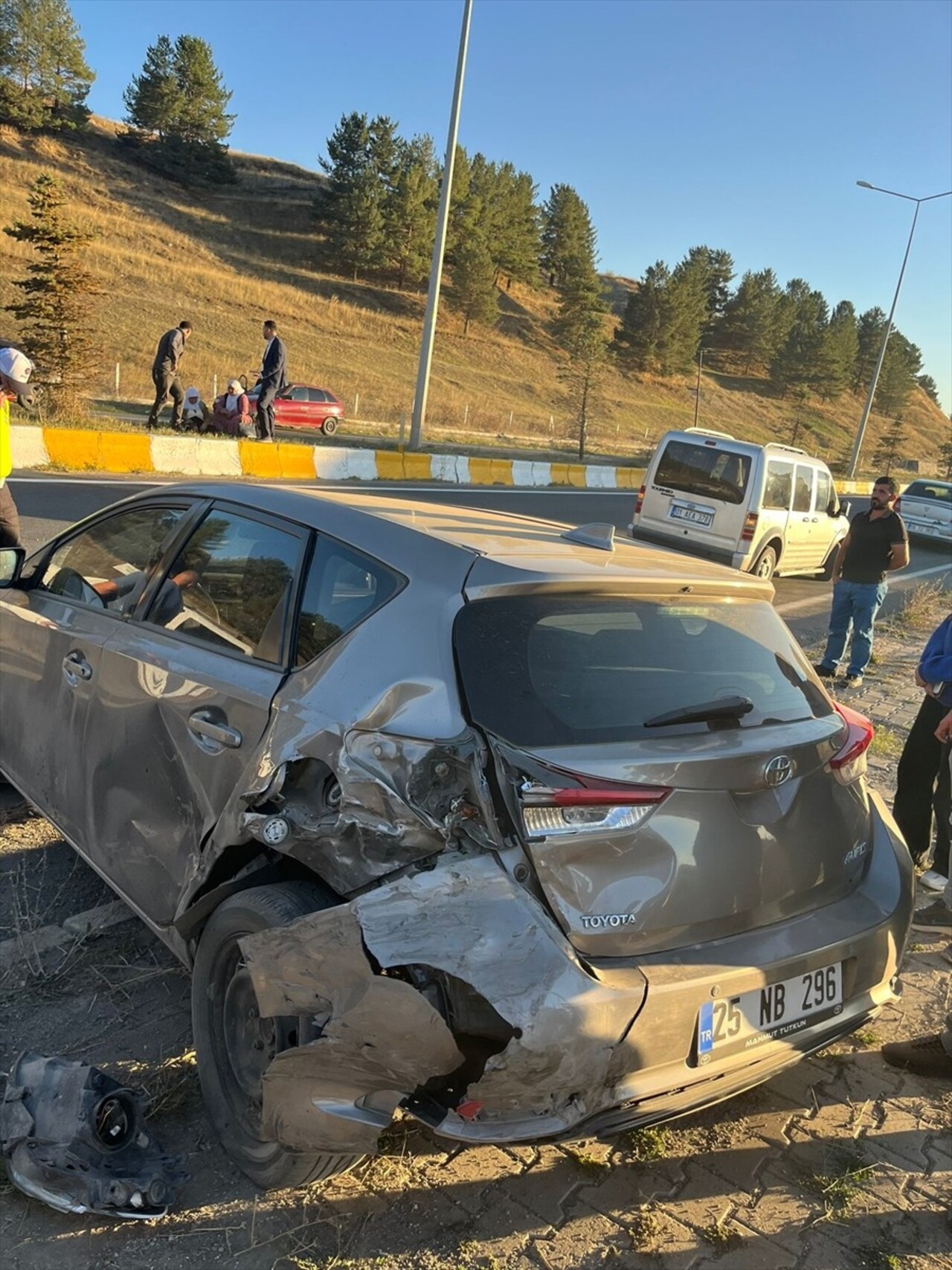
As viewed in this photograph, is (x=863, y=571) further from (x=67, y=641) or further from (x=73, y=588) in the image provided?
(x=67, y=641)

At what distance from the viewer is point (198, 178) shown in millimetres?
73938

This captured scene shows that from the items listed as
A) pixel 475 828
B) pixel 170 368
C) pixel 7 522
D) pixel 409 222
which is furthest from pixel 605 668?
pixel 409 222

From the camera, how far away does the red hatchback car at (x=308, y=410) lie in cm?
2838

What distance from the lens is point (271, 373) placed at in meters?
16.2

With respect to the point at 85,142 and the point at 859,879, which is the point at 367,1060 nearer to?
the point at 859,879

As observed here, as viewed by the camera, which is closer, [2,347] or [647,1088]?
[647,1088]

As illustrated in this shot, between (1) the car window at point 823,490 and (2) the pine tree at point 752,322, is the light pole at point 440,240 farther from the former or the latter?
(2) the pine tree at point 752,322

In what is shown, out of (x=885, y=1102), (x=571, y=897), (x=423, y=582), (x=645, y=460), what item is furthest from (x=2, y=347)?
Result: (x=645, y=460)

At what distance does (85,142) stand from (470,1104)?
8646 cm

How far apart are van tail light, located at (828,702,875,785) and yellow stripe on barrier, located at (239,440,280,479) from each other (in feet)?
47.6

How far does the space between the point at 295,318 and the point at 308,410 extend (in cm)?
2685

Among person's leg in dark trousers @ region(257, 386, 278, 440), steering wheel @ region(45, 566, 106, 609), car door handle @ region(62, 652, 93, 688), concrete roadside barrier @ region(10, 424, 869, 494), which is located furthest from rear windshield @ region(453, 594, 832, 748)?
person's leg in dark trousers @ region(257, 386, 278, 440)

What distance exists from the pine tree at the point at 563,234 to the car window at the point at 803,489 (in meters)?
74.2

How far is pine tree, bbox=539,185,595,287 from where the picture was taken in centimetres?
8238
